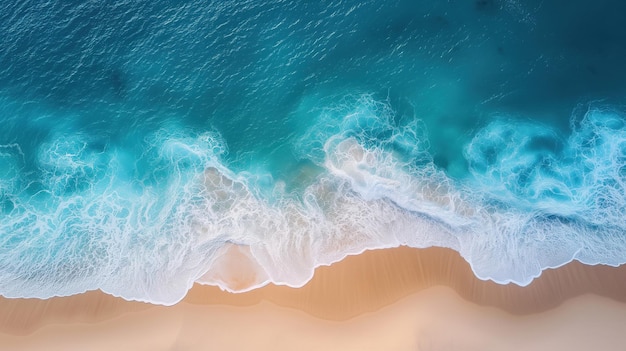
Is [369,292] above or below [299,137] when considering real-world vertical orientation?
below

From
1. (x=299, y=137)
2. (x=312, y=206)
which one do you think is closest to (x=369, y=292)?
(x=312, y=206)

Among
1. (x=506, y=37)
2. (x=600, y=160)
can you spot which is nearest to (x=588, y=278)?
(x=600, y=160)

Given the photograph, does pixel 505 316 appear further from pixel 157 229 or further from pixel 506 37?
pixel 157 229

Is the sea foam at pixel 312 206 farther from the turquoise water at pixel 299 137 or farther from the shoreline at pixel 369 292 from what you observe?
the shoreline at pixel 369 292

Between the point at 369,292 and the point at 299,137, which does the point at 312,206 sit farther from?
the point at 369,292

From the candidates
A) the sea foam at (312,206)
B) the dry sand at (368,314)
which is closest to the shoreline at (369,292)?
the dry sand at (368,314)

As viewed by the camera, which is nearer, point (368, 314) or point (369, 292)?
point (368, 314)
